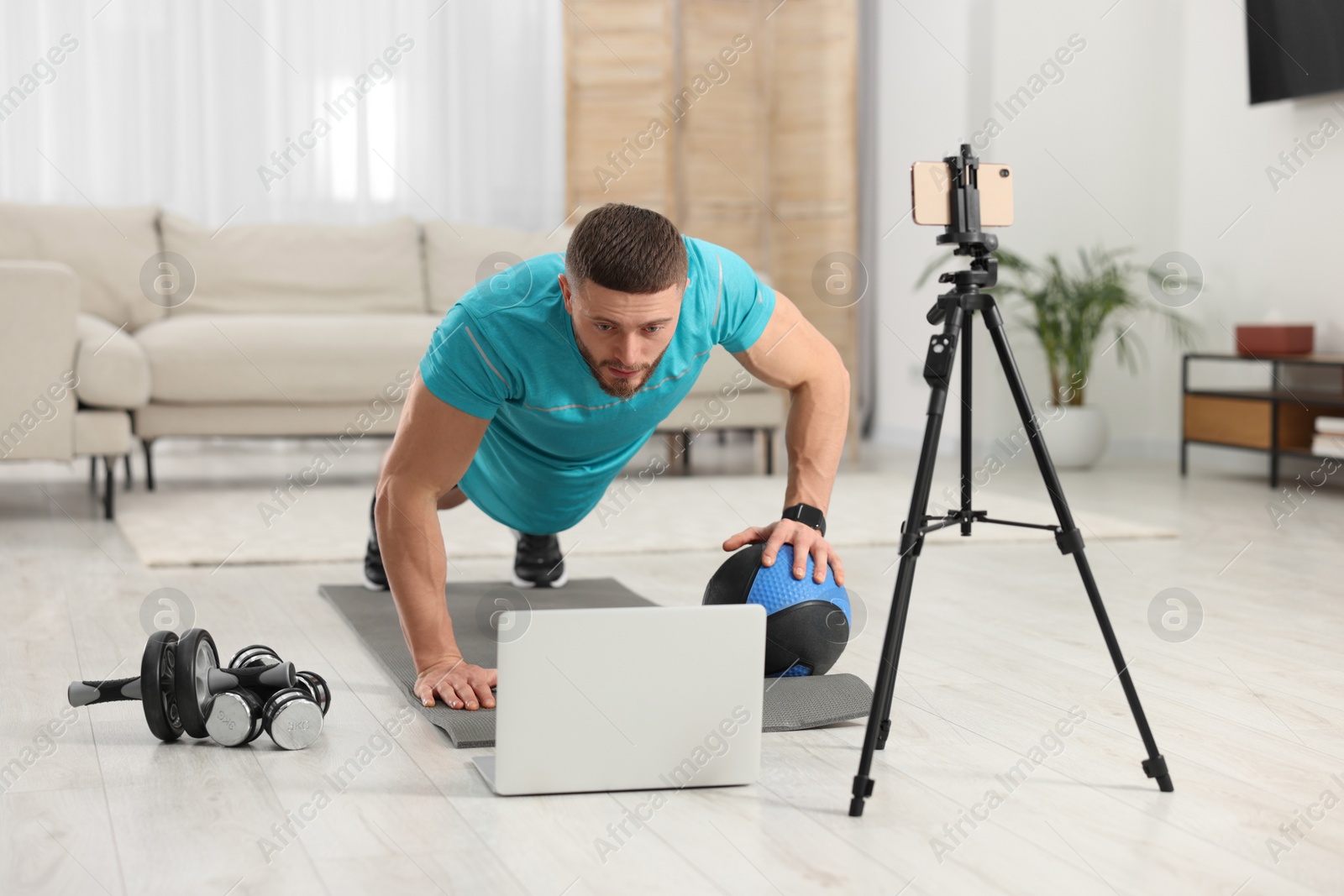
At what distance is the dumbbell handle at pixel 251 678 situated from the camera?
1777 mm

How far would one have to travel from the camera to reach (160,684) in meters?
1.69

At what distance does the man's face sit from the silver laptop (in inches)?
13.7

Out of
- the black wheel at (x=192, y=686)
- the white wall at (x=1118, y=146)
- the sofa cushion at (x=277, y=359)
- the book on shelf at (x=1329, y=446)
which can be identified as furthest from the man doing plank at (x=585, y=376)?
the white wall at (x=1118, y=146)

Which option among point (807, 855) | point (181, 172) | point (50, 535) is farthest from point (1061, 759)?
point (181, 172)

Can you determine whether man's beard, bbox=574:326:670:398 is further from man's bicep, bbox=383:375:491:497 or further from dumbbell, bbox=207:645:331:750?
dumbbell, bbox=207:645:331:750

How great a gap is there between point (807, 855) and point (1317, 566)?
2230mm

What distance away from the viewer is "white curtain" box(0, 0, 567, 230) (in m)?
5.65

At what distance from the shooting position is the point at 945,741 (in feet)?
5.81

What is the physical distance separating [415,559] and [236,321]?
3.06 metres

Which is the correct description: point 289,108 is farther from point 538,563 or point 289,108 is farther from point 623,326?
point 623,326

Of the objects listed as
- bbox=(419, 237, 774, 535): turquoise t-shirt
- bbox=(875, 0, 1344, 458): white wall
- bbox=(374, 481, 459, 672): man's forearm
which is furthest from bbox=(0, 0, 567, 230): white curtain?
bbox=(374, 481, 459, 672): man's forearm

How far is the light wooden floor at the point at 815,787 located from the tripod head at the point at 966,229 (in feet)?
1.90

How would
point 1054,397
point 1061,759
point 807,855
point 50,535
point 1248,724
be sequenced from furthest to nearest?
point 1054,397 < point 50,535 < point 1248,724 < point 1061,759 < point 807,855

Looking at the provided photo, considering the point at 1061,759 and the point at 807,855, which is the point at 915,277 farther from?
the point at 807,855
